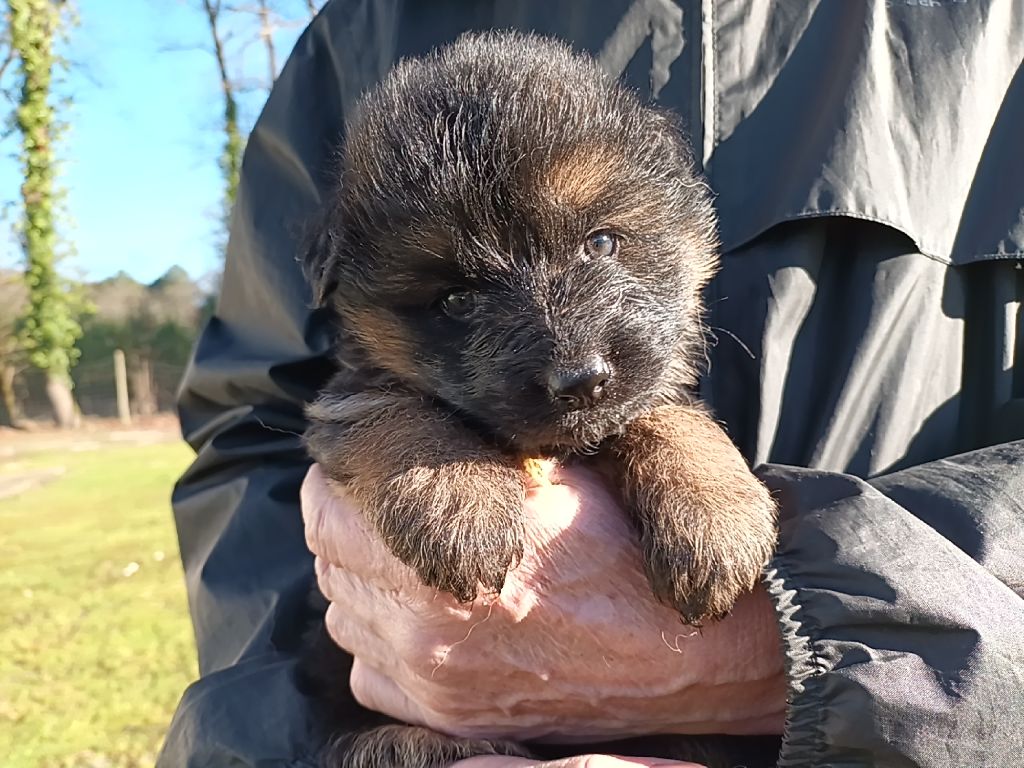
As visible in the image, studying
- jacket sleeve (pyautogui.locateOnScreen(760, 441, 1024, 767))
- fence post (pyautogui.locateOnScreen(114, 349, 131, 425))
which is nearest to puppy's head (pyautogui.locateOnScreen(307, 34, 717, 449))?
jacket sleeve (pyautogui.locateOnScreen(760, 441, 1024, 767))

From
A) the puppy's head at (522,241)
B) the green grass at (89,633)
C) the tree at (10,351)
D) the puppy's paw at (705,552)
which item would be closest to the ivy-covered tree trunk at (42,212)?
the tree at (10,351)

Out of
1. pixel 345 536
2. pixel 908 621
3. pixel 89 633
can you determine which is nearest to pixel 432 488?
pixel 345 536

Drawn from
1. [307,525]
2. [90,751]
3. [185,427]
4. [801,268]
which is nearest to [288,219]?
[185,427]

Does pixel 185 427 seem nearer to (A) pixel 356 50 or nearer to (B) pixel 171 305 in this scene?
(A) pixel 356 50

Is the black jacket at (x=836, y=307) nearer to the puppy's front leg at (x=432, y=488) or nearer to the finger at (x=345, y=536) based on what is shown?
the finger at (x=345, y=536)

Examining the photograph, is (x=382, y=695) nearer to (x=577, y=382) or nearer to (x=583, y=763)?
(x=583, y=763)

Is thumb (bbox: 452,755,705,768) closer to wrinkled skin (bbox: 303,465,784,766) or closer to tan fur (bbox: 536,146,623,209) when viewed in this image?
wrinkled skin (bbox: 303,465,784,766)
